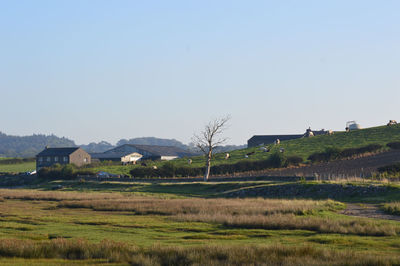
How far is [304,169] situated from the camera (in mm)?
79625

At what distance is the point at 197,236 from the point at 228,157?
8561 centimetres

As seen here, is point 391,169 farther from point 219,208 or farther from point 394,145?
point 219,208

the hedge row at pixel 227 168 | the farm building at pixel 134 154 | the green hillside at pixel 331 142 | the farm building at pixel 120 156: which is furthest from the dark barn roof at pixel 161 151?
the hedge row at pixel 227 168

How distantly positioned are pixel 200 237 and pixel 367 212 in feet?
52.2

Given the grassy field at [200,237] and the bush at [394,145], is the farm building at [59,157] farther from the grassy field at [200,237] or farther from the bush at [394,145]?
the grassy field at [200,237]

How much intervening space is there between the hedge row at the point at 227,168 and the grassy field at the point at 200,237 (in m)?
43.3

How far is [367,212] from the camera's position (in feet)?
121

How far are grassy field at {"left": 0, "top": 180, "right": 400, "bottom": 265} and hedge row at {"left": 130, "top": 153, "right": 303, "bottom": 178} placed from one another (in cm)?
4330

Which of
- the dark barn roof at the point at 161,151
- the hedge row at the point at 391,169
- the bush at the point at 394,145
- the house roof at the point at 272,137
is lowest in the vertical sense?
the hedge row at the point at 391,169

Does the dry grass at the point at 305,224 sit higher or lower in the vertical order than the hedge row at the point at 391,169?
lower

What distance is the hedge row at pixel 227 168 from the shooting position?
289 ft

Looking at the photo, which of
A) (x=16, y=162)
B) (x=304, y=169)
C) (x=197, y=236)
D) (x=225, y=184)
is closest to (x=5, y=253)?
(x=197, y=236)

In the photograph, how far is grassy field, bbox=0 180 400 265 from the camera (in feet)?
65.8

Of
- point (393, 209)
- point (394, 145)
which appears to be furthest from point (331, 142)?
point (393, 209)
